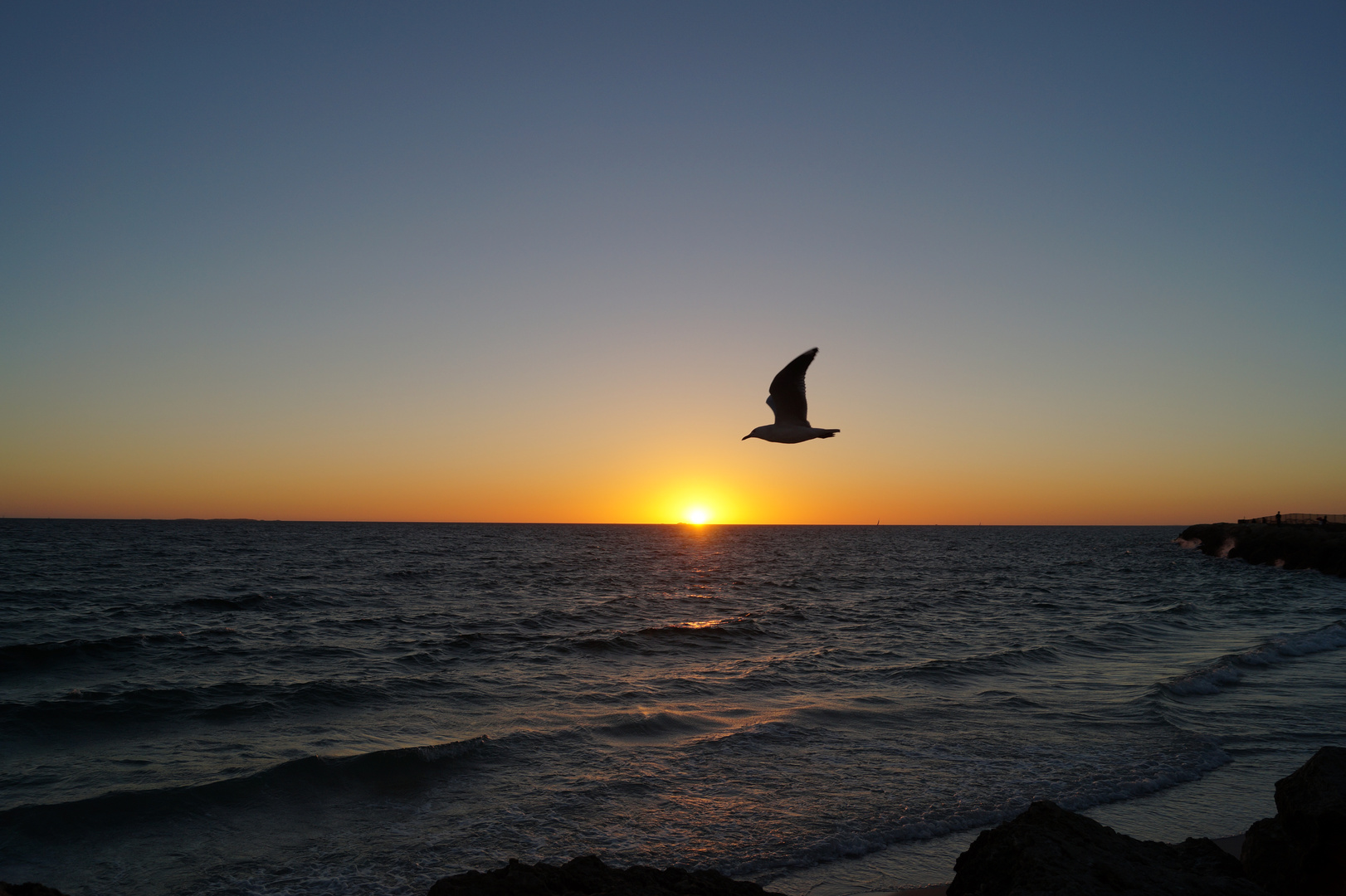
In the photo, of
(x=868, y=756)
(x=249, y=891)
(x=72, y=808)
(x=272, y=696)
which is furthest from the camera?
(x=272, y=696)

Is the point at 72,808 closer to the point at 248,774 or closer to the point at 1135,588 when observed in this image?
the point at 248,774

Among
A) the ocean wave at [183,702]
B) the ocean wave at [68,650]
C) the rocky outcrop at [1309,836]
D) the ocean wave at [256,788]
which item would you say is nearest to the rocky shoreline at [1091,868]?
the rocky outcrop at [1309,836]

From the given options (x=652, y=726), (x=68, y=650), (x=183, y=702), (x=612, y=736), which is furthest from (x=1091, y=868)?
(x=68, y=650)

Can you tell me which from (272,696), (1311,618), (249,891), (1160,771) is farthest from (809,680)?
(1311,618)

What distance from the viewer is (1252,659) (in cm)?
1711

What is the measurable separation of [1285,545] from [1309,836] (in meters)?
54.3

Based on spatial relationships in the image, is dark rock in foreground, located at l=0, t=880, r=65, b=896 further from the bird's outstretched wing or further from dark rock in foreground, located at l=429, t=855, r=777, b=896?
the bird's outstretched wing

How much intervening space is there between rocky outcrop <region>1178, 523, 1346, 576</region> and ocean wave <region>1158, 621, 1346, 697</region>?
26.7 metres

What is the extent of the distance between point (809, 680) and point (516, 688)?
5.14 m

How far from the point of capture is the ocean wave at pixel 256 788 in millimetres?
8398

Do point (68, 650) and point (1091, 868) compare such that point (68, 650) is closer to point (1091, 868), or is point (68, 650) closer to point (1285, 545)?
point (1091, 868)

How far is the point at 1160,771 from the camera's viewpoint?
9625 mm

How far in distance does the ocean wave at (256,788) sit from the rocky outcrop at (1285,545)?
153 ft

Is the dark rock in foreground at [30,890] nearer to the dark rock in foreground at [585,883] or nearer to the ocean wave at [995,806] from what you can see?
the dark rock in foreground at [585,883]
